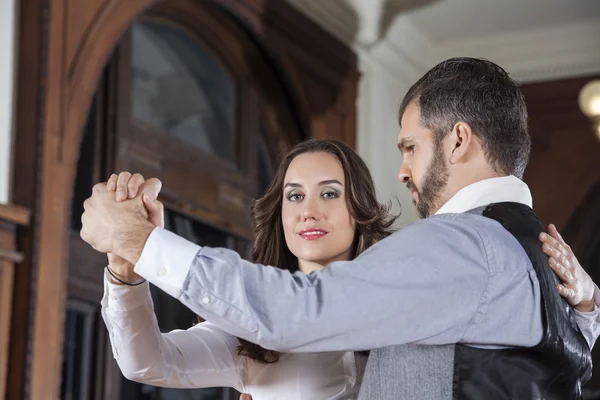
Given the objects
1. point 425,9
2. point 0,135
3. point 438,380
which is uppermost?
point 425,9

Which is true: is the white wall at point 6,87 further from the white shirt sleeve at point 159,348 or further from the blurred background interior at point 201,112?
the white shirt sleeve at point 159,348

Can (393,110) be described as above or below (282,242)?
above

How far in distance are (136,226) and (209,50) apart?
12.1 ft

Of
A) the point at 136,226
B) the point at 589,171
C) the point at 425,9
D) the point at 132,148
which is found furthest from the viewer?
the point at 589,171

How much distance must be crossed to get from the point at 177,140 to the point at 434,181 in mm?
3151

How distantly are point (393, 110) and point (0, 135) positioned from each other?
3.49 meters

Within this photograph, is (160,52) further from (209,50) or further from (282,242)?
(282,242)

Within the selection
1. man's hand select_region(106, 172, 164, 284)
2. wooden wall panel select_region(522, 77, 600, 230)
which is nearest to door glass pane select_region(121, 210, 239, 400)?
wooden wall panel select_region(522, 77, 600, 230)

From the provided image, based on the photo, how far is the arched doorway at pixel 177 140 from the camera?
4.35m

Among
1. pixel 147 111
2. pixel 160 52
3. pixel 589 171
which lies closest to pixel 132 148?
pixel 147 111

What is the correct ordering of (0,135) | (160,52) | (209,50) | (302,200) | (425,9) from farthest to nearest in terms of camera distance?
(425,9) → (209,50) → (160,52) → (0,135) → (302,200)

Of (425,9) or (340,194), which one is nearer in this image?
(340,194)

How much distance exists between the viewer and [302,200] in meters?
2.48

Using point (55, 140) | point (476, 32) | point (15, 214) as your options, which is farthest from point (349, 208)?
point (476, 32)
